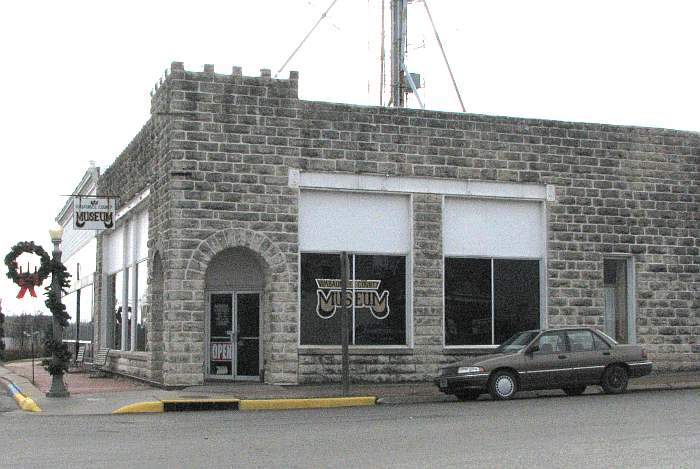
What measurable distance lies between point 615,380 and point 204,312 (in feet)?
29.5

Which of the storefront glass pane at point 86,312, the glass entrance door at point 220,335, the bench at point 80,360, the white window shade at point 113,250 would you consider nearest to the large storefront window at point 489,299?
the glass entrance door at point 220,335

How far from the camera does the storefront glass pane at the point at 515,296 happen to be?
22.7 meters

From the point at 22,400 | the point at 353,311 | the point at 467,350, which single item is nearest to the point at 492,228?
the point at 467,350

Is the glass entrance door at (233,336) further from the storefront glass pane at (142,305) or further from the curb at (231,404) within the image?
the curb at (231,404)

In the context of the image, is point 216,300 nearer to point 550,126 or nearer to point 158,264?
point 158,264

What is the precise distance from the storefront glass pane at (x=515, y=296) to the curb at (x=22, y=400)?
10.5 meters

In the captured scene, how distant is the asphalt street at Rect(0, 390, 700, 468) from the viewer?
10.6 meters

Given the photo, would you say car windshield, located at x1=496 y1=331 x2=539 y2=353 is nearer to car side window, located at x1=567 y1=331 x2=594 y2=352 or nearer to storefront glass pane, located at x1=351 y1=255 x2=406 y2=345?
car side window, located at x1=567 y1=331 x2=594 y2=352

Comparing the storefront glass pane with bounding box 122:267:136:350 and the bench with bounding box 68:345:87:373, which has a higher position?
the storefront glass pane with bounding box 122:267:136:350

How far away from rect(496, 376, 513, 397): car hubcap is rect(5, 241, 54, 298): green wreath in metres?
9.69

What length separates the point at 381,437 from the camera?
1265cm

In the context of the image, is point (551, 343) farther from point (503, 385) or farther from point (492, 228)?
point (492, 228)

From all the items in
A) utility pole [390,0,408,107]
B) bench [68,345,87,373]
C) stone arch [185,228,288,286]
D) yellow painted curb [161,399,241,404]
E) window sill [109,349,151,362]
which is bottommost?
bench [68,345,87,373]

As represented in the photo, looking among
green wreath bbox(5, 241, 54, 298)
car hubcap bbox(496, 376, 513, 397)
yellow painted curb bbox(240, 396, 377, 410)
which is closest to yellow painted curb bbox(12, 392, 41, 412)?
green wreath bbox(5, 241, 54, 298)
